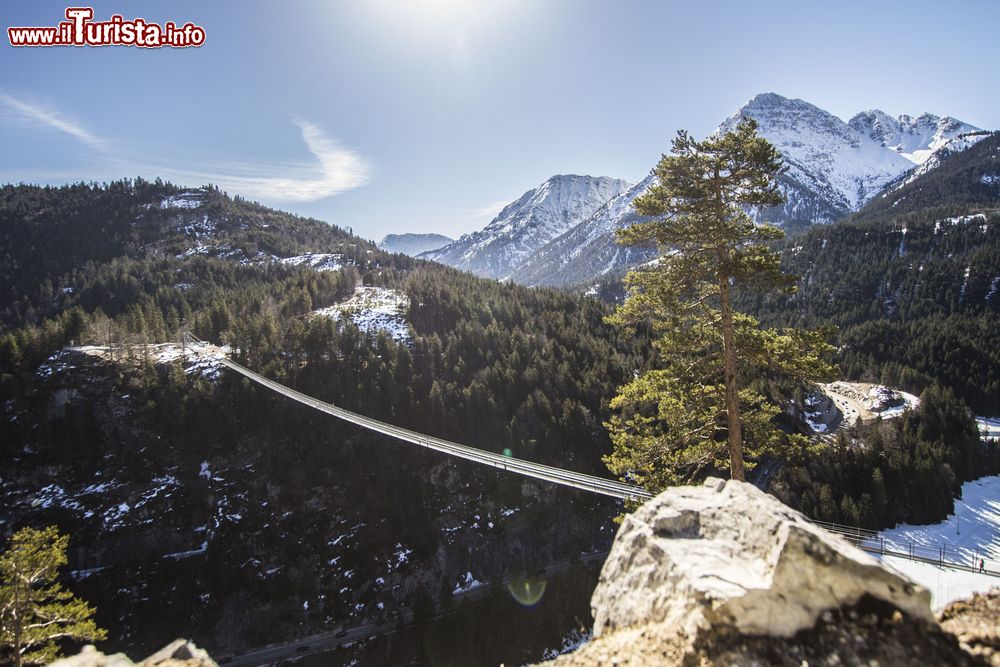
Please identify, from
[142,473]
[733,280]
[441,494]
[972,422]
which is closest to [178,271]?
[142,473]

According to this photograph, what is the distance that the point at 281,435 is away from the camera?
234ft

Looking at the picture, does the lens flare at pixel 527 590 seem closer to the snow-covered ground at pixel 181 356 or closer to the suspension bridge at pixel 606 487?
the suspension bridge at pixel 606 487

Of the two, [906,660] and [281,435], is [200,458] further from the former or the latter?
[906,660]

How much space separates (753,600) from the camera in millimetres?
5340

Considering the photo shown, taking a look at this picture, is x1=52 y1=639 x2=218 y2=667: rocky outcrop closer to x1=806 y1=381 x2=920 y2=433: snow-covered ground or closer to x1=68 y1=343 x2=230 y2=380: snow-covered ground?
x1=68 y1=343 x2=230 y2=380: snow-covered ground

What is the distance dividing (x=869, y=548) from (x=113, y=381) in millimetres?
92356

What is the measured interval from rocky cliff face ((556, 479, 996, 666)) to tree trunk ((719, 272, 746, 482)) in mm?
6757

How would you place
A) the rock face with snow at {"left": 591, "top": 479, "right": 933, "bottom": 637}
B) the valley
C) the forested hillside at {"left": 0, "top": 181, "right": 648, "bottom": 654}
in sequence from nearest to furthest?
the rock face with snow at {"left": 591, "top": 479, "right": 933, "bottom": 637} → the valley → the forested hillside at {"left": 0, "top": 181, "right": 648, "bottom": 654}

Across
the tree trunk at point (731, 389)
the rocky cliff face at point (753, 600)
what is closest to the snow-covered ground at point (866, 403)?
the tree trunk at point (731, 389)

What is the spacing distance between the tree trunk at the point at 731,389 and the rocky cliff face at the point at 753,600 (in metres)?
6.76

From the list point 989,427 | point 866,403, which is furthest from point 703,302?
point 989,427

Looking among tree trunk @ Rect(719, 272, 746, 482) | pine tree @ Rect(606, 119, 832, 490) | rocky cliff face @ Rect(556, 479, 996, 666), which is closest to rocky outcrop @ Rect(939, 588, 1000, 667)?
rocky cliff face @ Rect(556, 479, 996, 666)

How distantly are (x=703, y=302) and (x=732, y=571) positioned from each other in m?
10.5

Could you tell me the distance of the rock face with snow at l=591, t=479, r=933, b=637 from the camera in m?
5.02
